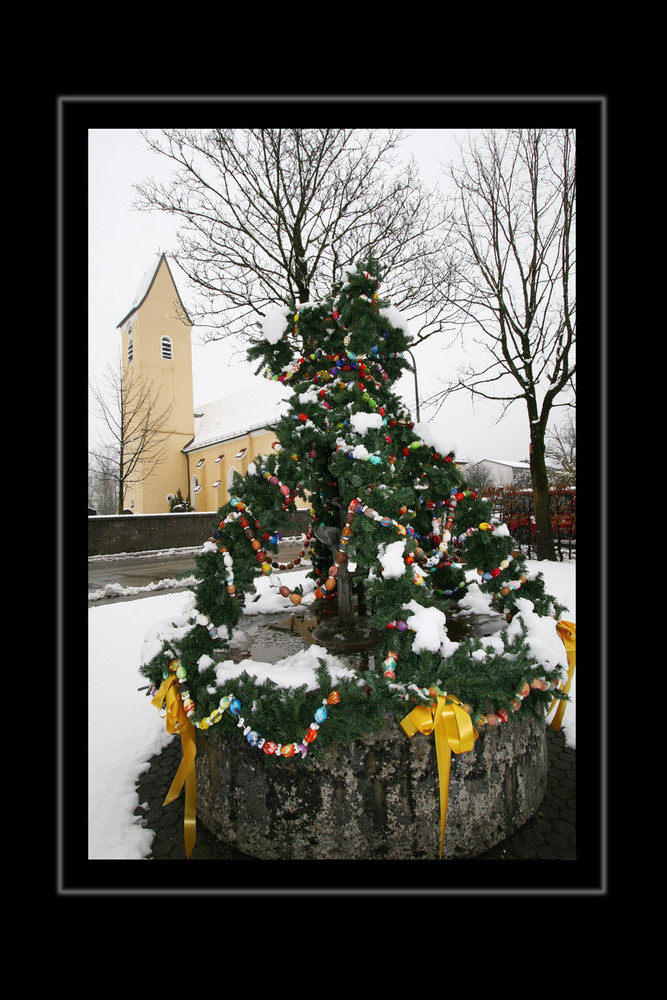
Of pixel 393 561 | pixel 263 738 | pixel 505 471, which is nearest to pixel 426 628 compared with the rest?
pixel 393 561

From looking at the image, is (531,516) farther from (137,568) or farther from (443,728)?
(443,728)

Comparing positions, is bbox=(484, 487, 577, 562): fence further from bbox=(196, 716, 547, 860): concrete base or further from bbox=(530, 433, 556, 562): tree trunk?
bbox=(196, 716, 547, 860): concrete base

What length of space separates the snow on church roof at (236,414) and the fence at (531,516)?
14442 mm

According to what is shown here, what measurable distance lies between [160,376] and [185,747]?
25797 mm

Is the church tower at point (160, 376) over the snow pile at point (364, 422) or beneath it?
over

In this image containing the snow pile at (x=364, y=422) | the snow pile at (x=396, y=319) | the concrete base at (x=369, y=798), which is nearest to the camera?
the concrete base at (x=369, y=798)

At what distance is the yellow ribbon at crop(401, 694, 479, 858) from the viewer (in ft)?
6.81

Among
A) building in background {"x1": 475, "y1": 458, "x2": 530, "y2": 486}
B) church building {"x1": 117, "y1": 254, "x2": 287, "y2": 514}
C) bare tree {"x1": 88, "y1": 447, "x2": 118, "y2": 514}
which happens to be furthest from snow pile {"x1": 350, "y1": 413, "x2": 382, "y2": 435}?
church building {"x1": 117, "y1": 254, "x2": 287, "y2": 514}

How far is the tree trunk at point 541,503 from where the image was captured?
34.9 ft

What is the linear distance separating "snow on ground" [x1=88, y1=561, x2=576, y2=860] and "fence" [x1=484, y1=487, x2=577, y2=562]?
13.6ft

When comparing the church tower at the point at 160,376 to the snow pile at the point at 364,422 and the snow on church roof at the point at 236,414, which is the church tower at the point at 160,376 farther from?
the snow pile at the point at 364,422

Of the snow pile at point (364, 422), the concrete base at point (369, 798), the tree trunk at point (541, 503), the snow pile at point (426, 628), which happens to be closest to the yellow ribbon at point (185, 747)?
the concrete base at point (369, 798)
